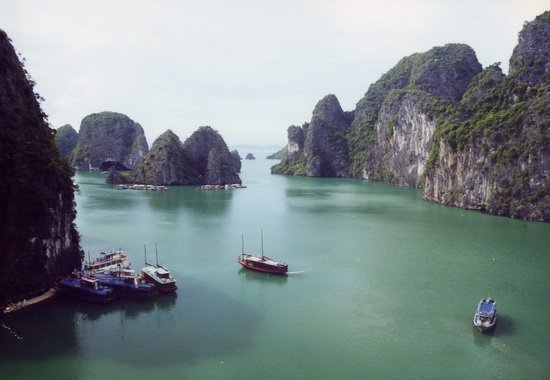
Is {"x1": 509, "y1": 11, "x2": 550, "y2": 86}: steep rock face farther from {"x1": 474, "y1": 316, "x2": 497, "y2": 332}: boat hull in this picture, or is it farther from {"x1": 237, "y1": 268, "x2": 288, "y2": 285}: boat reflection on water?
{"x1": 474, "y1": 316, "x2": 497, "y2": 332}: boat hull

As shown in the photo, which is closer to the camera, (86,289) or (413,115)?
(86,289)

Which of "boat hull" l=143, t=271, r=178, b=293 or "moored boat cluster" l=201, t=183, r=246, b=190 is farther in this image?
"moored boat cluster" l=201, t=183, r=246, b=190

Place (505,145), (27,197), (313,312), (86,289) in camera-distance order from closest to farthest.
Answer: (313,312) < (27,197) < (86,289) < (505,145)

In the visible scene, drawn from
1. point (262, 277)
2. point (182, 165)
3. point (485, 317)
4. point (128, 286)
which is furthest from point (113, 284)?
point (182, 165)

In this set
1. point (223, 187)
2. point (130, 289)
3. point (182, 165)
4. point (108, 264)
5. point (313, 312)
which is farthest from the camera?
point (182, 165)

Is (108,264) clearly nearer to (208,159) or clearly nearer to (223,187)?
(223,187)

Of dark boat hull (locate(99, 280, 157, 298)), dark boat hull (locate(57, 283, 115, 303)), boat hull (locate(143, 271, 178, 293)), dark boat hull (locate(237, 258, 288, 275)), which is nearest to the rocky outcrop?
dark boat hull (locate(237, 258, 288, 275))
